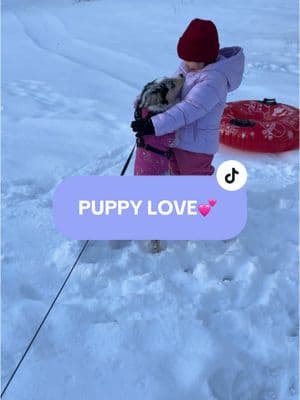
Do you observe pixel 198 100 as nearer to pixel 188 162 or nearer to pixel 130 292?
pixel 188 162

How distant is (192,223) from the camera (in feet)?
8.04

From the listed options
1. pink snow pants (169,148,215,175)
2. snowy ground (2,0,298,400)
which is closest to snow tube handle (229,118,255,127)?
snowy ground (2,0,298,400)

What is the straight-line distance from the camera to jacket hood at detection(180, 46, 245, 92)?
7.88ft

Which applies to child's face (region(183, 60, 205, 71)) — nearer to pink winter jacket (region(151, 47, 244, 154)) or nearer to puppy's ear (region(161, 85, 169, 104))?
pink winter jacket (region(151, 47, 244, 154))

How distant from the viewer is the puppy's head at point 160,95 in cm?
238

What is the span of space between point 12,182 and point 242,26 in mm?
6004

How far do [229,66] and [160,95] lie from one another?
374 millimetres

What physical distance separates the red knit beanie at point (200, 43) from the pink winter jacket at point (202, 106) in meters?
0.06

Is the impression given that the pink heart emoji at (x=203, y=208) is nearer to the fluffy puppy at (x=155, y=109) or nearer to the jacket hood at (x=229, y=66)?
the fluffy puppy at (x=155, y=109)

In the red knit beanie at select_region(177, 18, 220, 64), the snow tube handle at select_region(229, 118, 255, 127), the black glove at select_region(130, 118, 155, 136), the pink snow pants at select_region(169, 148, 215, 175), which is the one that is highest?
the red knit beanie at select_region(177, 18, 220, 64)

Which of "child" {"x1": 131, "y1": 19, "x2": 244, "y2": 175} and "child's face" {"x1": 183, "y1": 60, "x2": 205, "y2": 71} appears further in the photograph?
"child's face" {"x1": 183, "y1": 60, "x2": 205, "y2": 71}

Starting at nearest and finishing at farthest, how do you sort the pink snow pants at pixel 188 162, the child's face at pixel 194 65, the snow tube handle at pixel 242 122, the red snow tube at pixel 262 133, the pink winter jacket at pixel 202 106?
1. the pink winter jacket at pixel 202 106
2. the child's face at pixel 194 65
3. the pink snow pants at pixel 188 162
4. the red snow tube at pixel 262 133
5. the snow tube handle at pixel 242 122

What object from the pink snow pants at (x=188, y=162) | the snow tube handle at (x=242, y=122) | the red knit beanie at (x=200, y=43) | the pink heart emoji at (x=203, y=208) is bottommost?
the snow tube handle at (x=242, y=122)

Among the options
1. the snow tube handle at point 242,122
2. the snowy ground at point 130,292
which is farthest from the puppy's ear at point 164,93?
the snow tube handle at point 242,122
